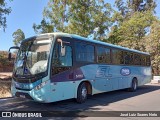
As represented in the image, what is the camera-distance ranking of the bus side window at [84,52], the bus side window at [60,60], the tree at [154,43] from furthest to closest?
the tree at [154,43], the bus side window at [84,52], the bus side window at [60,60]

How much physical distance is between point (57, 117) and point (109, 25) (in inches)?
746

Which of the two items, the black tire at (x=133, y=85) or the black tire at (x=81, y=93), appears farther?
the black tire at (x=133, y=85)

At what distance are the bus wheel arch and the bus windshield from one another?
8.12 feet

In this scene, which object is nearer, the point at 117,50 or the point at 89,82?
the point at 89,82

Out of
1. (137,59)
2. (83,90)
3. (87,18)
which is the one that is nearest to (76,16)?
(87,18)

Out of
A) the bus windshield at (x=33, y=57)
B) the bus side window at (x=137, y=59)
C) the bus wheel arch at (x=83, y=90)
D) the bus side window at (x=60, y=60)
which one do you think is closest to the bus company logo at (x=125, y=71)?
the bus side window at (x=137, y=59)

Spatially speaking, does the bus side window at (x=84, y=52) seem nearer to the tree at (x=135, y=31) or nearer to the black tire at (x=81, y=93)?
the black tire at (x=81, y=93)

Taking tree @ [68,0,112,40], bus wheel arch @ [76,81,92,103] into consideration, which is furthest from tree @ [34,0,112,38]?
bus wheel arch @ [76,81,92,103]

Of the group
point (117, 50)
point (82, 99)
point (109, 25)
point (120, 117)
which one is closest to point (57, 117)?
point (120, 117)

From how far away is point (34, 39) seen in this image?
1125 cm

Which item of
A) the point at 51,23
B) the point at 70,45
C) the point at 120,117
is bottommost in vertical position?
the point at 120,117

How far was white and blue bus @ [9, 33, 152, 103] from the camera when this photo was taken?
10.3 m

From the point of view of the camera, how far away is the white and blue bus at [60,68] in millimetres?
10258

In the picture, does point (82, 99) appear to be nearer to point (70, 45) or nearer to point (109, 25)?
point (70, 45)
